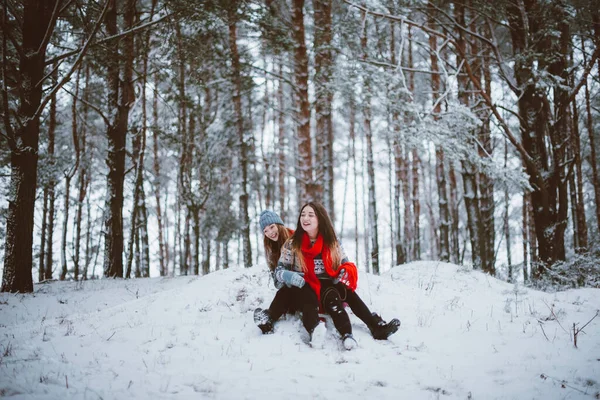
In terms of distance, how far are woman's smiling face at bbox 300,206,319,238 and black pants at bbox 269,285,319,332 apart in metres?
0.63

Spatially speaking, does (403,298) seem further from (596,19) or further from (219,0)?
(596,19)

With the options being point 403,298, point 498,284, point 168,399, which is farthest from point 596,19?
point 168,399

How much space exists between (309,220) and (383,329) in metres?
1.37

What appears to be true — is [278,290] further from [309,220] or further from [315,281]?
[309,220]

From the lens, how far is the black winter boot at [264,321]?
3352 millimetres

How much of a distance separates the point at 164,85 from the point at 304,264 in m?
14.2

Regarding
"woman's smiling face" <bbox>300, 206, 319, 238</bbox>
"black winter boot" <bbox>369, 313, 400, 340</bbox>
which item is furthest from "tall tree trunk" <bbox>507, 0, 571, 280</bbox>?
"woman's smiling face" <bbox>300, 206, 319, 238</bbox>

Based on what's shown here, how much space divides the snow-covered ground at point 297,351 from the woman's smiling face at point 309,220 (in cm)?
105

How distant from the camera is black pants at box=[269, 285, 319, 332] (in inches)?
128

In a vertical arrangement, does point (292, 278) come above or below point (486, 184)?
below

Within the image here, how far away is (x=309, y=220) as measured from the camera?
12.1ft

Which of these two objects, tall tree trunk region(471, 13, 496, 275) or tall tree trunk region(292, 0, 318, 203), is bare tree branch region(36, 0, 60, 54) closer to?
tall tree trunk region(292, 0, 318, 203)

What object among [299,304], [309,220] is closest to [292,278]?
[299,304]

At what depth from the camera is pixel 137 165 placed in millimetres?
10109
